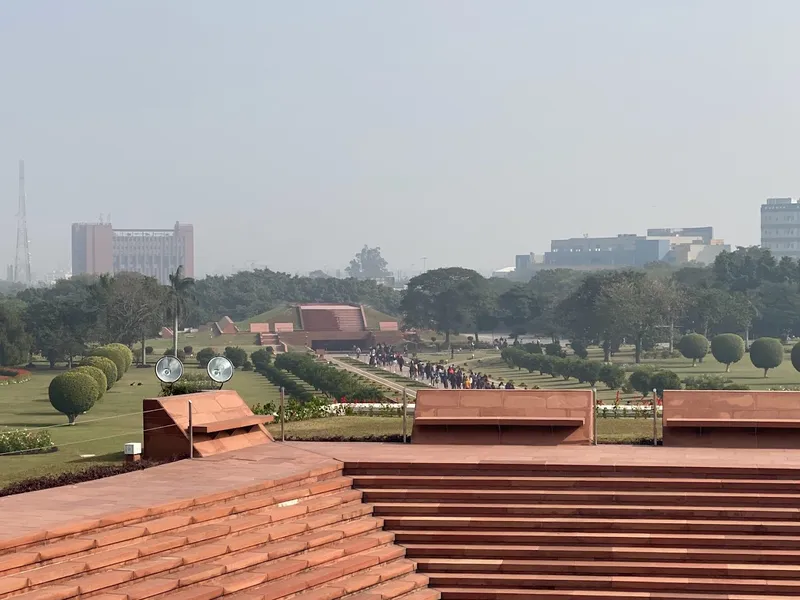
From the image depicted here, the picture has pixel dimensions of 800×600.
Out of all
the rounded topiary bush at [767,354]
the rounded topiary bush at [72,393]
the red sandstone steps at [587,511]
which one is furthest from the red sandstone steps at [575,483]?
the rounded topiary bush at [767,354]

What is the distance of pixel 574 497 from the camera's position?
12883 mm

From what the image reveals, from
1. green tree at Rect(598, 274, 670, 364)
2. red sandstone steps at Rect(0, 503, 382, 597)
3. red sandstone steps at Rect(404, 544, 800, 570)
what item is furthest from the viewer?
green tree at Rect(598, 274, 670, 364)

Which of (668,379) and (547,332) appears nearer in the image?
(668,379)

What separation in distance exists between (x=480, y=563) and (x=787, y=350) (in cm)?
5705

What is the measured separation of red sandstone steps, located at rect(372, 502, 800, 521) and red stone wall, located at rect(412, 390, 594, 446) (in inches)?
116

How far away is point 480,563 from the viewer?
39.2 feet

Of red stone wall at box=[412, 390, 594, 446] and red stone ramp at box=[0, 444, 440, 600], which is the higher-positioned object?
red stone wall at box=[412, 390, 594, 446]

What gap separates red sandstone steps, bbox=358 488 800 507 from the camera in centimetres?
1265

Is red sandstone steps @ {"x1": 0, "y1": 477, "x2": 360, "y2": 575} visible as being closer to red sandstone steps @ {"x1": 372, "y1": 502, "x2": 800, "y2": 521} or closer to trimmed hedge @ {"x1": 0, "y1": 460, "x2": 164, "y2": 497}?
red sandstone steps @ {"x1": 372, "y1": 502, "x2": 800, "y2": 521}

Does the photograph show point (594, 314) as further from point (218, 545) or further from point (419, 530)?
point (218, 545)

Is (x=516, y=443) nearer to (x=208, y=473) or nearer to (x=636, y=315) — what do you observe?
(x=208, y=473)

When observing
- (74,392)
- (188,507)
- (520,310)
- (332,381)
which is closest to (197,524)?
(188,507)


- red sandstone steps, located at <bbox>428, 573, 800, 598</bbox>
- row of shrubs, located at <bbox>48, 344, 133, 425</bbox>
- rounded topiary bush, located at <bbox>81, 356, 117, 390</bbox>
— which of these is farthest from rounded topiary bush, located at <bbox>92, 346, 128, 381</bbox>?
red sandstone steps, located at <bbox>428, 573, 800, 598</bbox>

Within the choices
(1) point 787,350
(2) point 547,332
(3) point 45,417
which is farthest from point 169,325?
(3) point 45,417
